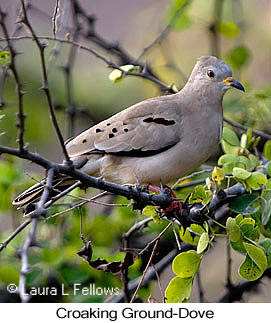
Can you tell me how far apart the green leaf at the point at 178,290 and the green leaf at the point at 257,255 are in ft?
0.98

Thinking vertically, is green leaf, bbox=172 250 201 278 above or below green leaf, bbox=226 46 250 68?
below

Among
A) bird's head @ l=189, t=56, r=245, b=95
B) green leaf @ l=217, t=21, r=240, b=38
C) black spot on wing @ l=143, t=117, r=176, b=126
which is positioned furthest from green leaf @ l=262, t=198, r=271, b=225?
green leaf @ l=217, t=21, r=240, b=38

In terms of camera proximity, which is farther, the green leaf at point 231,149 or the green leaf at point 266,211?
the green leaf at point 231,149

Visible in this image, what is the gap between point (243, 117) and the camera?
15.1 ft

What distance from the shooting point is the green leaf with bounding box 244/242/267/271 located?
117 inches

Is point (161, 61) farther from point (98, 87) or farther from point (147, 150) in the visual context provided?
point (147, 150)

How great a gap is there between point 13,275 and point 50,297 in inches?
13.6

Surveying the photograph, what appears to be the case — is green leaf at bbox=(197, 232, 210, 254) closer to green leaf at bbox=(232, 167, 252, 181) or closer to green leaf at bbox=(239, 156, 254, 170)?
green leaf at bbox=(232, 167, 252, 181)

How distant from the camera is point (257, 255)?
2.98 m

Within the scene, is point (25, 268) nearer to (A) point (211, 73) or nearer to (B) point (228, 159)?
(B) point (228, 159)

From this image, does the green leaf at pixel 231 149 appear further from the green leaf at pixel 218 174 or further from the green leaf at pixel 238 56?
the green leaf at pixel 238 56

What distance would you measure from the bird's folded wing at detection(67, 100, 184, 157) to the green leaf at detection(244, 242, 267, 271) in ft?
3.04

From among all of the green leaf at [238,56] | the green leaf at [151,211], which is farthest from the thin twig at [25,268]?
the green leaf at [238,56]

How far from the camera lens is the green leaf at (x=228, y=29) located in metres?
5.11
